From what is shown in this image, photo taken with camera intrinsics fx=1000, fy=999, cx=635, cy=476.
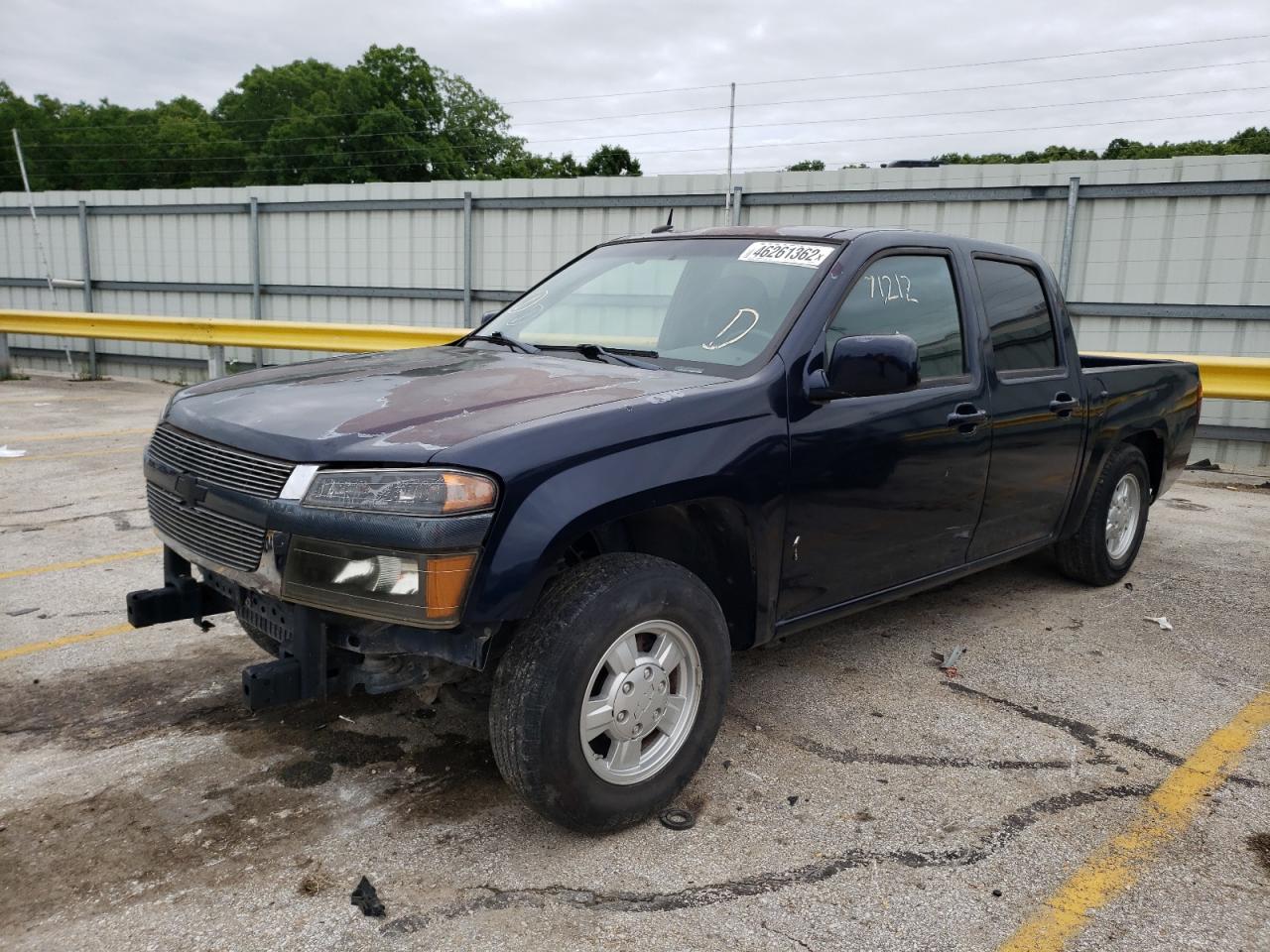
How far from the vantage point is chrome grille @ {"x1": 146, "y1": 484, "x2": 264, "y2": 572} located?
2.75m

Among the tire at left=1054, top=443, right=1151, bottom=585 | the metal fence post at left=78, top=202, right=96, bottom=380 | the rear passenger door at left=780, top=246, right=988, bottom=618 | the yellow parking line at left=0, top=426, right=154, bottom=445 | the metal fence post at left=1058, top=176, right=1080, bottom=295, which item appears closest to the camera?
the rear passenger door at left=780, top=246, right=988, bottom=618

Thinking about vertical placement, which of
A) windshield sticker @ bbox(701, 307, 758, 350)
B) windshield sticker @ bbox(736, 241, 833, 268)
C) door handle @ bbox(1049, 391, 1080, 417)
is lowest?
door handle @ bbox(1049, 391, 1080, 417)

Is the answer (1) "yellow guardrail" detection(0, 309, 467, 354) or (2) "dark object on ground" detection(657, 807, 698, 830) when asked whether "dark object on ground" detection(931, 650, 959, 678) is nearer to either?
(2) "dark object on ground" detection(657, 807, 698, 830)

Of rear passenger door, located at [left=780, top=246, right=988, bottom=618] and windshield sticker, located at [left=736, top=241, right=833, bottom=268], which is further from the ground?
windshield sticker, located at [left=736, top=241, right=833, bottom=268]

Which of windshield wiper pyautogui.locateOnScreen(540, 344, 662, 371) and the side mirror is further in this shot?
windshield wiper pyautogui.locateOnScreen(540, 344, 662, 371)

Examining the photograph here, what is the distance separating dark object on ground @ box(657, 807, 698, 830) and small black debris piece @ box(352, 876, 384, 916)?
0.87 metres

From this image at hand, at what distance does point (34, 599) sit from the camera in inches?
191

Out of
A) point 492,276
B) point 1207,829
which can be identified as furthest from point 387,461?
point 492,276

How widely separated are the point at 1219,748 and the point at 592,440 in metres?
2.61

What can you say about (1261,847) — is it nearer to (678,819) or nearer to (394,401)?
(678,819)

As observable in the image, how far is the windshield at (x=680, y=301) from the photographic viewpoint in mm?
3527

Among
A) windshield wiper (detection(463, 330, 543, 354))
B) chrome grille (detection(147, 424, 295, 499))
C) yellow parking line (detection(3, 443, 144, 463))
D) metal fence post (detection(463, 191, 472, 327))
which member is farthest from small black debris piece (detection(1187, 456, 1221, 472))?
yellow parking line (detection(3, 443, 144, 463))

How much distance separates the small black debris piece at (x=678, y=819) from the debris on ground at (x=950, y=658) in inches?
66.2

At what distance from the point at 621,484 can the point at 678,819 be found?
106 centimetres
